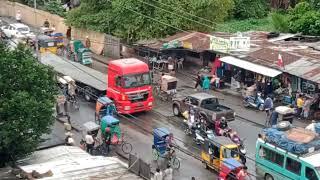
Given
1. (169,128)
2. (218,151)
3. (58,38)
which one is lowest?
(169,128)

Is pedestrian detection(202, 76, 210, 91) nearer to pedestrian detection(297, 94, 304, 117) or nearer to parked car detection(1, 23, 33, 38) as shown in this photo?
pedestrian detection(297, 94, 304, 117)

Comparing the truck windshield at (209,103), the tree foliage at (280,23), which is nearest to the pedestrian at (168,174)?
the truck windshield at (209,103)

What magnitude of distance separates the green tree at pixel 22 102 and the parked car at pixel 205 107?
8657 millimetres

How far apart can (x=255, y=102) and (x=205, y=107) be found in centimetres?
504

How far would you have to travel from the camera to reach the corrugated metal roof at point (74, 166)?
22.1m

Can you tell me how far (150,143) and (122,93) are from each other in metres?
4.34

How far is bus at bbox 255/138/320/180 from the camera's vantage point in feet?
77.2

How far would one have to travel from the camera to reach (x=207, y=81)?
39.4m

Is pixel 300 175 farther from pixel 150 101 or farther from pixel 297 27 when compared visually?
pixel 297 27

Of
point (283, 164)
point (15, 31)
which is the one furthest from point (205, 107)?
point (15, 31)

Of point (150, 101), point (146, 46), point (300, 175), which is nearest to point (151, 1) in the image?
point (146, 46)

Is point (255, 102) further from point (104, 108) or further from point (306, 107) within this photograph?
point (104, 108)

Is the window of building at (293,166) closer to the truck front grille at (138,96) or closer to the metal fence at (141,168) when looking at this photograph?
the metal fence at (141,168)

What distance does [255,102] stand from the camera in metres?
36.6
